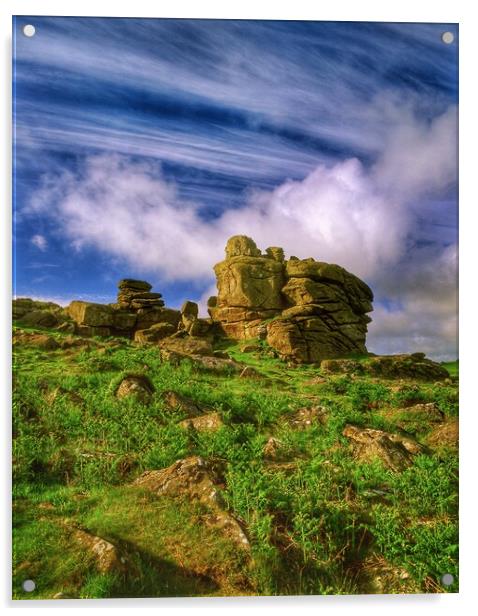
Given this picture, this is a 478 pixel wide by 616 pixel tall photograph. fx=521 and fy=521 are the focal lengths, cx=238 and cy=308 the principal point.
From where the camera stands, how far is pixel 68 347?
21.2ft

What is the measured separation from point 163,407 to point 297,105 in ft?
12.5

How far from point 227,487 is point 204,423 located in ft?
2.68

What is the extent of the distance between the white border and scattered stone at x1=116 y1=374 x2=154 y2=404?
3.89 feet

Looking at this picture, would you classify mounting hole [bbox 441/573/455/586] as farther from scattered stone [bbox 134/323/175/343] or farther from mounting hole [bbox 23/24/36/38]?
mounting hole [bbox 23/24/36/38]

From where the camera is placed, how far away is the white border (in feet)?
17.5

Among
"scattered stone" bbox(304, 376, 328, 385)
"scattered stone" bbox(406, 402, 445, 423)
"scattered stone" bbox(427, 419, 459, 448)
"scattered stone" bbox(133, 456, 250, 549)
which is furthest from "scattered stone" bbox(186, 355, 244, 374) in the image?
"scattered stone" bbox(427, 419, 459, 448)

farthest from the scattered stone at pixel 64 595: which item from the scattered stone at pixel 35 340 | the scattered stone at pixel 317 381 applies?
the scattered stone at pixel 317 381

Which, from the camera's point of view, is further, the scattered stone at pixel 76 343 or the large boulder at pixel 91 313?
the scattered stone at pixel 76 343

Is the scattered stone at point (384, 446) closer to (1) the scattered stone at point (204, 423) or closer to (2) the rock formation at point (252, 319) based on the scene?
(2) the rock formation at point (252, 319)

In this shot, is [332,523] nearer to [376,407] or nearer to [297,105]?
[376,407]

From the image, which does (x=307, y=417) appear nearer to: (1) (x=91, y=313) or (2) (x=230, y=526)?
(2) (x=230, y=526)

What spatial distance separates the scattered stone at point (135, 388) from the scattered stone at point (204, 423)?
0.52 m

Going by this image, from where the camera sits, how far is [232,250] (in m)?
6.11

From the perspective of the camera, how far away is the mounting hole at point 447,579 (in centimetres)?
522
